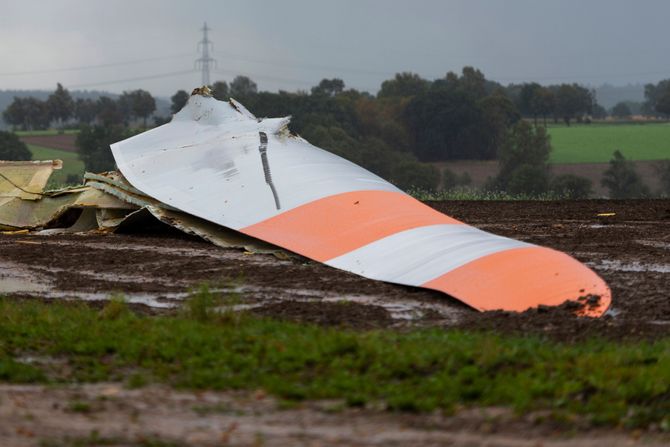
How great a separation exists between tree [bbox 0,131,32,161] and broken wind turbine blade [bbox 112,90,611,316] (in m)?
35.5

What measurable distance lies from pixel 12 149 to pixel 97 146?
18.1 feet

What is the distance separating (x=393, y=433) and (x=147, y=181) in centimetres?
1090

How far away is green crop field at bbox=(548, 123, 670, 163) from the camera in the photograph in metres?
61.3

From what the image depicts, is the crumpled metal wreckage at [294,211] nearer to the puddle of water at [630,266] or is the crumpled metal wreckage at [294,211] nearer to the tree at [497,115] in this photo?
the puddle of water at [630,266]

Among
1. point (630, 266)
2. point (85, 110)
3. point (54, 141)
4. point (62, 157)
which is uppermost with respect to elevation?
point (85, 110)

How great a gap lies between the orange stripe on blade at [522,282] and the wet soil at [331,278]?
182 millimetres

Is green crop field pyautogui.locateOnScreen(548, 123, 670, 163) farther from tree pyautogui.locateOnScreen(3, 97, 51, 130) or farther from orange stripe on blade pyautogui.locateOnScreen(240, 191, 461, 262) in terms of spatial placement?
orange stripe on blade pyautogui.locateOnScreen(240, 191, 461, 262)

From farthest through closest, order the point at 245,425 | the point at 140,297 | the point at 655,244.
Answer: the point at 655,244
the point at 140,297
the point at 245,425

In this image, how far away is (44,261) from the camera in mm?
13969

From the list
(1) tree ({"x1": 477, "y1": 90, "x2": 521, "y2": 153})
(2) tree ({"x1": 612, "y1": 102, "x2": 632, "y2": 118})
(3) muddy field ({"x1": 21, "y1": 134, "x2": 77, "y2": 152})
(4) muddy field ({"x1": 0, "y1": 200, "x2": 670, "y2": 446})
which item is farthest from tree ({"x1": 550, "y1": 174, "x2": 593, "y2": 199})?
(2) tree ({"x1": 612, "y1": 102, "x2": 632, "y2": 118})

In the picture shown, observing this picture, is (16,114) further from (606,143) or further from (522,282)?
(522,282)

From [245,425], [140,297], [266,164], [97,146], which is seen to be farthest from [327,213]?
[97,146]

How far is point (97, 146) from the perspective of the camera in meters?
50.8

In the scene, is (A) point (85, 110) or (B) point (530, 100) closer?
(B) point (530, 100)
